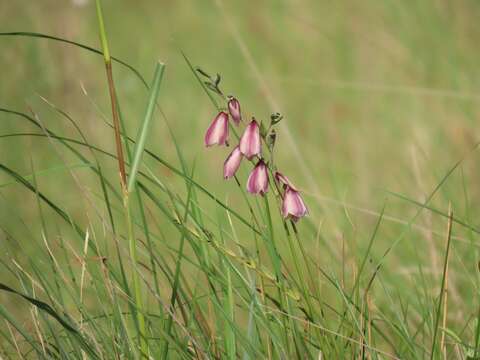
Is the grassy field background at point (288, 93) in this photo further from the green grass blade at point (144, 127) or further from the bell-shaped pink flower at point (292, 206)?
the green grass blade at point (144, 127)

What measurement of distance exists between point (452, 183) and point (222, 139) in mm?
1799

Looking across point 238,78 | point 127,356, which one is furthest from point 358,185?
point 127,356

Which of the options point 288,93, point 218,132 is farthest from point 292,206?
point 288,93

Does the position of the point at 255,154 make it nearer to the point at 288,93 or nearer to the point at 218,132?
the point at 218,132

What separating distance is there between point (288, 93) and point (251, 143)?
3.32 metres

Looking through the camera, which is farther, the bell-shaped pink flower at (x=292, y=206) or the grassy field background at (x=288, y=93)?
the grassy field background at (x=288, y=93)

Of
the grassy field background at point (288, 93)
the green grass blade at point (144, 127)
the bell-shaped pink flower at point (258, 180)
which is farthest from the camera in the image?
the grassy field background at point (288, 93)

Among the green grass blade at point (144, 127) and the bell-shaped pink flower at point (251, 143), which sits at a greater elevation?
the bell-shaped pink flower at point (251, 143)

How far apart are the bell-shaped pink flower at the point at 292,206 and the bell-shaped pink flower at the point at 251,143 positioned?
95mm

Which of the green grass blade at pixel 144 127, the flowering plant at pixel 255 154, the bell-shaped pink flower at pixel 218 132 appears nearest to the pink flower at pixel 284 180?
the flowering plant at pixel 255 154

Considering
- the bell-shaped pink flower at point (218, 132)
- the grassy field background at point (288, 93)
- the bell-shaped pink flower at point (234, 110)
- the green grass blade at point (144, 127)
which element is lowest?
the green grass blade at point (144, 127)

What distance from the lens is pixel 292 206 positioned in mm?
1510

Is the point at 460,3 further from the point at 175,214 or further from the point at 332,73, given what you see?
the point at 175,214

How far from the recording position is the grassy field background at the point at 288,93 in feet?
11.7
